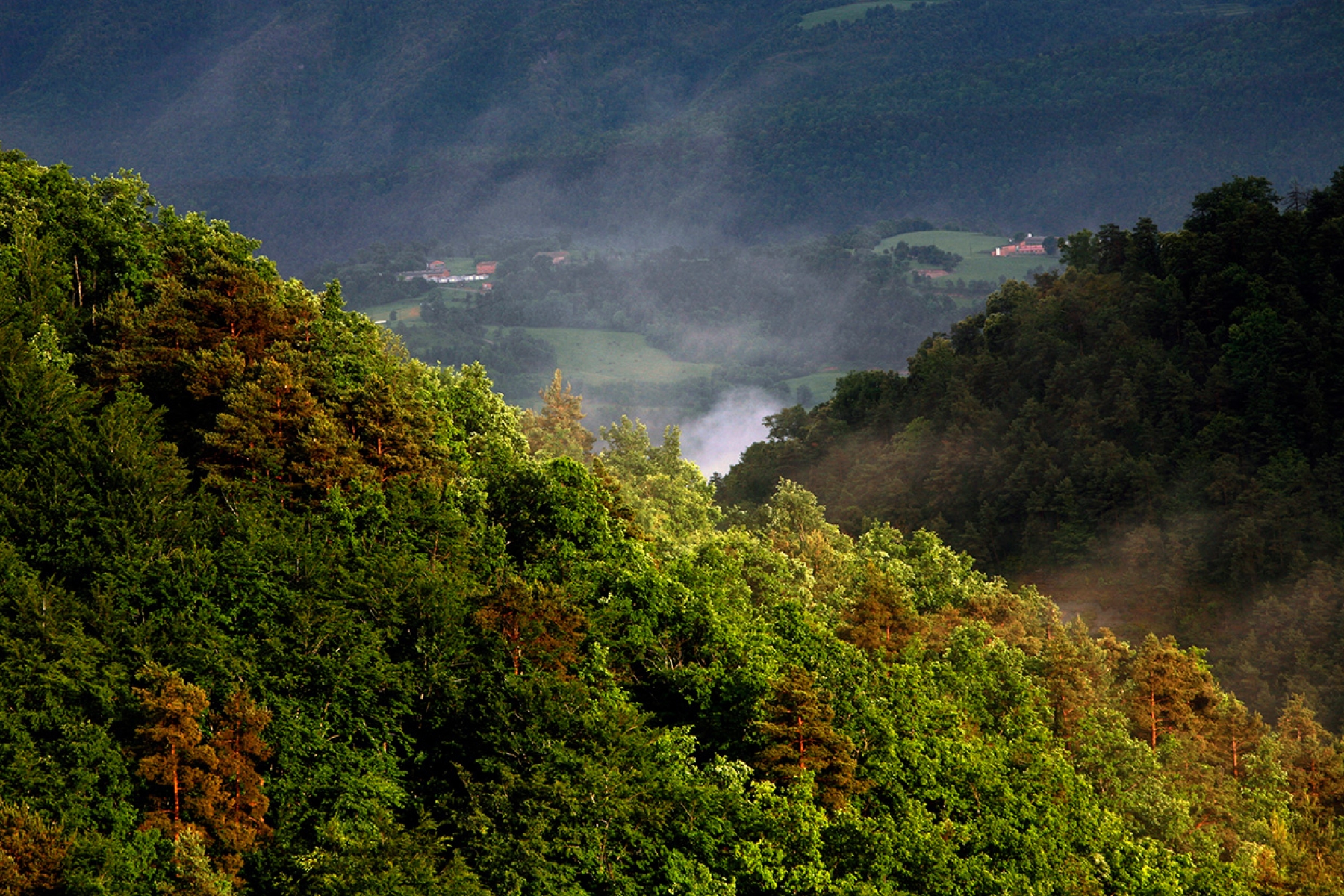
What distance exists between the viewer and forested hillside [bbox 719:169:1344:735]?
127875 mm

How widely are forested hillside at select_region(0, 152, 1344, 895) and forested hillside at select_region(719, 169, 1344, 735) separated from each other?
197 ft

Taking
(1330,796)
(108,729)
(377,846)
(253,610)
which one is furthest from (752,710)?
(1330,796)

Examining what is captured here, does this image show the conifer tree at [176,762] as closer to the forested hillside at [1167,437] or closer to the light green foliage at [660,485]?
the light green foliage at [660,485]

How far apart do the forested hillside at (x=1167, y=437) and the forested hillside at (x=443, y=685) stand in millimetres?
59995

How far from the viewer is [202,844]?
4569 centimetres

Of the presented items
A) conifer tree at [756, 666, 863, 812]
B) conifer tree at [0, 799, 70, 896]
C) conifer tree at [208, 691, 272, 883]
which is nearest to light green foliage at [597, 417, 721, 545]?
conifer tree at [756, 666, 863, 812]

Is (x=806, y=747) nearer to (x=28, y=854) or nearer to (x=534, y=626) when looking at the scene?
(x=534, y=626)

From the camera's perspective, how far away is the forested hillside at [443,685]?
1841 inches

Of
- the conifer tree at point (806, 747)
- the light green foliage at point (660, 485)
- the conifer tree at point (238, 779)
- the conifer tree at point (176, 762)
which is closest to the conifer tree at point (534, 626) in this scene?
the conifer tree at point (806, 747)

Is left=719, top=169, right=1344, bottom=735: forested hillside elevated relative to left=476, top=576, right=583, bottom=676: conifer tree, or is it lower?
elevated

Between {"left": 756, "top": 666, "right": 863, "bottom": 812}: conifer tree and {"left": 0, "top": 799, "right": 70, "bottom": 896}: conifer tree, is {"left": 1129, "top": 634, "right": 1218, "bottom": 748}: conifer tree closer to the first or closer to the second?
{"left": 756, "top": 666, "right": 863, "bottom": 812}: conifer tree

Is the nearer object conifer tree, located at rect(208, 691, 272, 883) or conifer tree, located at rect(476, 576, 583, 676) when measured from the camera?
conifer tree, located at rect(208, 691, 272, 883)

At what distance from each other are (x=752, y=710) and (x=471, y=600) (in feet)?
40.6

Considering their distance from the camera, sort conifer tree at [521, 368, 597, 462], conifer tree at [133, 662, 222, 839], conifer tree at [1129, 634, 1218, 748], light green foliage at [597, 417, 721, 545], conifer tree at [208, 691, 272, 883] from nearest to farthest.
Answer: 1. conifer tree at [133, 662, 222, 839]
2. conifer tree at [208, 691, 272, 883]
3. conifer tree at [1129, 634, 1218, 748]
4. light green foliage at [597, 417, 721, 545]
5. conifer tree at [521, 368, 597, 462]
